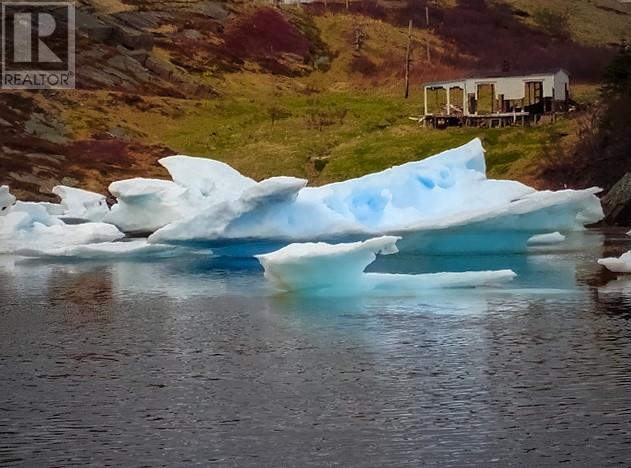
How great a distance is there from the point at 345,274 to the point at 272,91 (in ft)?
211

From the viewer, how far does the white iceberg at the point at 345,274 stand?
89.4 feet

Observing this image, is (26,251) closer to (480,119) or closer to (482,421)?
(482,421)

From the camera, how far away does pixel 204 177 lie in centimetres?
4672

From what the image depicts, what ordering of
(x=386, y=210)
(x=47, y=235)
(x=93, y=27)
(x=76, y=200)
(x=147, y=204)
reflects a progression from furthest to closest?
(x=93, y=27) < (x=76, y=200) < (x=147, y=204) < (x=47, y=235) < (x=386, y=210)

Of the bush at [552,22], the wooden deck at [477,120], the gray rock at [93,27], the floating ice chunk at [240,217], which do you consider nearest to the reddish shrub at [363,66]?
the gray rock at [93,27]

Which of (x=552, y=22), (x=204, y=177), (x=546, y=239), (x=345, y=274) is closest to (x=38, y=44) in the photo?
(x=204, y=177)

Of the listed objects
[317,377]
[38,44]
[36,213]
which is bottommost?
[317,377]

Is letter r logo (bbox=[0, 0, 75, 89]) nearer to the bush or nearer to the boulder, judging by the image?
the boulder

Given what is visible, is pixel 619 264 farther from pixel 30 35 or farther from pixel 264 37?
pixel 264 37

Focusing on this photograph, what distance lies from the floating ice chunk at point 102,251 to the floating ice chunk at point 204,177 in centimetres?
450

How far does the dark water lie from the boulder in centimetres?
1967

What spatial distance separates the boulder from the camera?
5122 cm

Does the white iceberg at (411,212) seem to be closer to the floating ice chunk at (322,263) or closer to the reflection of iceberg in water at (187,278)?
the reflection of iceberg in water at (187,278)

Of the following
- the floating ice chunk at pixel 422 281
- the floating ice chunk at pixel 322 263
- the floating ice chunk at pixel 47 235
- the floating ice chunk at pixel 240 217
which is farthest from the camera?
the floating ice chunk at pixel 47 235
